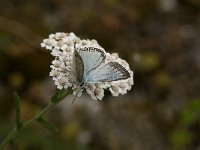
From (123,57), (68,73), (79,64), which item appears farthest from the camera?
(123,57)

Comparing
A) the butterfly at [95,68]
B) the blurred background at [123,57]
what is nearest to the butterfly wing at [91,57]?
the butterfly at [95,68]

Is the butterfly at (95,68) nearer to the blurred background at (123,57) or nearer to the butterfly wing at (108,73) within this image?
the butterfly wing at (108,73)

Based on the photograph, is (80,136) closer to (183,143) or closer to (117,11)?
(183,143)

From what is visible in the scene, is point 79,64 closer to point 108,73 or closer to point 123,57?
point 108,73

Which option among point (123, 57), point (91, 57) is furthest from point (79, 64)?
point (123, 57)

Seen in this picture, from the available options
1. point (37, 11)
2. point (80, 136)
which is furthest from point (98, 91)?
point (37, 11)

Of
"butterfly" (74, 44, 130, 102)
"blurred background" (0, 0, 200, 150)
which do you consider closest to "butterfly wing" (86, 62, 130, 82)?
"butterfly" (74, 44, 130, 102)
